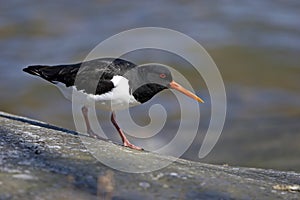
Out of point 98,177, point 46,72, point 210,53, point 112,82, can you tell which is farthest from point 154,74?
point 210,53

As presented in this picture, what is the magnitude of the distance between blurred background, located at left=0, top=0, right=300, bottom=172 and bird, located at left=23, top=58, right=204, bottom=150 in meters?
4.13

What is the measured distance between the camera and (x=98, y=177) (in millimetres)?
3693

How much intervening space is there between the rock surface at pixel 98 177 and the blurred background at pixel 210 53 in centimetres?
497

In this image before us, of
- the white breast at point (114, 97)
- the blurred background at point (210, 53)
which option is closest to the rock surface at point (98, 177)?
the white breast at point (114, 97)

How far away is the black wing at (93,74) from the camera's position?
528 centimetres

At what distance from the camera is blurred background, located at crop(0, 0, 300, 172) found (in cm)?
1039

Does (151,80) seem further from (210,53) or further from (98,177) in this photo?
(210,53)

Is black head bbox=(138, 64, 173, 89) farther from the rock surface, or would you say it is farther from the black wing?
the rock surface

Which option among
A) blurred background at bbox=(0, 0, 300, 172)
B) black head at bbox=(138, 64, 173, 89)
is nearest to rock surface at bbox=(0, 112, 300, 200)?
black head at bbox=(138, 64, 173, 89)

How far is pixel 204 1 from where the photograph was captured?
1653 centimetres

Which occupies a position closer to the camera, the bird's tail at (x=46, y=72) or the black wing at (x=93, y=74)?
the black wing at (x=93, y=74)

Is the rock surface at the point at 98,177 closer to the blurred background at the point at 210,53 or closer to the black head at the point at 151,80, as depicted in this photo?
the black head at the point at 151,80

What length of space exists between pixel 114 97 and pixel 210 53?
28.3ft

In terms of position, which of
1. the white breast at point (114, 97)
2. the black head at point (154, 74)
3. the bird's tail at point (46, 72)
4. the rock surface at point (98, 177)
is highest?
the black head at point (154, 74)
